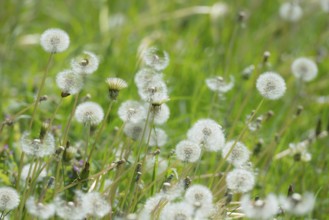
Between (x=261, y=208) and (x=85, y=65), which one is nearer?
(x=261, y=208)

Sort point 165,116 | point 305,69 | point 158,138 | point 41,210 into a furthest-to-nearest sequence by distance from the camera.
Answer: point 305,69 < point 158,138 < point 165,116 < point 41,210

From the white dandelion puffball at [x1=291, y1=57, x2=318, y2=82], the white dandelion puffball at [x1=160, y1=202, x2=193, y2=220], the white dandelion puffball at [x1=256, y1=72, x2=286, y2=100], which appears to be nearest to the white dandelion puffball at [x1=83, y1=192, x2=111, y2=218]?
the white dandelion puffball at [x1=160, y1=202, x2=193, y2=220]

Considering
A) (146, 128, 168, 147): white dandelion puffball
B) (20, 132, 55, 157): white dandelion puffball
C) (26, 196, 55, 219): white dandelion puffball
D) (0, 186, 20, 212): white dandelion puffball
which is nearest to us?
(26, 196, 55, 219): white dandelion puffball

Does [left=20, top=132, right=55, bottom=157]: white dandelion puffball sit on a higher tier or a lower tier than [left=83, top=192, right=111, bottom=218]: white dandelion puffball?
higher

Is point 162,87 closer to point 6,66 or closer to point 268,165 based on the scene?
point 268,165

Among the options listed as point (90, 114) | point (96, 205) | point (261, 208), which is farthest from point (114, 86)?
point (261, 208)

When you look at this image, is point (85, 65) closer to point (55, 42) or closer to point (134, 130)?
point (55, 42)

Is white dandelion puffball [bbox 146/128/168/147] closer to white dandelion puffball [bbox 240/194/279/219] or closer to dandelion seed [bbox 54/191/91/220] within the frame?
dandelion seed [bbox 54/191/91/220]

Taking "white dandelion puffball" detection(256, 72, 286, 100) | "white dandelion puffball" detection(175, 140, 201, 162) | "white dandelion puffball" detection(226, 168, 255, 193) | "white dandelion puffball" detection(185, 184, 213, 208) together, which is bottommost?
"white dandelion puffball" detection(185, 184, 213, 208)
